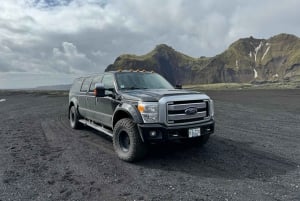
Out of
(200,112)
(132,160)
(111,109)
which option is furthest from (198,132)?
(111,109)

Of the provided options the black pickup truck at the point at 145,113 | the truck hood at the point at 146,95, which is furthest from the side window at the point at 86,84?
the truck hood at the point at 146,95

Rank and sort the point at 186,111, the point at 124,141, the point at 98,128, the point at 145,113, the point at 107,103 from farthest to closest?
the point at 98,128, the point at 107,103, the point at 124,141, the point at 186,111, the point at 145,113

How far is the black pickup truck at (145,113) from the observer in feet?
18.6

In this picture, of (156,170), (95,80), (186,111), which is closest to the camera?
(156,170)

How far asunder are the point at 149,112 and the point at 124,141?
1115 mm

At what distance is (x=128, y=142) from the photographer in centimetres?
626

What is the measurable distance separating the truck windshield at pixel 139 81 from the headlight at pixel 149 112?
1396mm


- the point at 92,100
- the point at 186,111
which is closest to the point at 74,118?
the point at 92,100

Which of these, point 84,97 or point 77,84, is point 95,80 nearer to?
point 84,97

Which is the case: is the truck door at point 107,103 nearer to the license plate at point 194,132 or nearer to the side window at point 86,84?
the side window at point 86,84

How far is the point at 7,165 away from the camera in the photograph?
6.02 metres

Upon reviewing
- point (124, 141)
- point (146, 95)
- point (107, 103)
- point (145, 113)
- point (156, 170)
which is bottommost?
point (156, 170)

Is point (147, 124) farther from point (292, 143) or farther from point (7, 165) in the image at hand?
point (292, 143)

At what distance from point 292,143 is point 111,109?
4.90 meters
